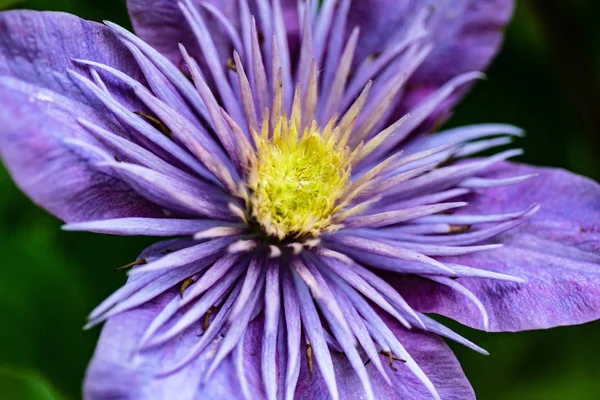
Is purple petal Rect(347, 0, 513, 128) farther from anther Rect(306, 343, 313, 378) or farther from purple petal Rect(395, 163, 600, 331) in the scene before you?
anther Rect(306, 343, 313, 378)

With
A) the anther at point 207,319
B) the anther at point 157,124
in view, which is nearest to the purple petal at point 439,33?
the anther at point 157,124

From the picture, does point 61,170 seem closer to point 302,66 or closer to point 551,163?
point 302,66

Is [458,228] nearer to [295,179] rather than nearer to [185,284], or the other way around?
[295,179]

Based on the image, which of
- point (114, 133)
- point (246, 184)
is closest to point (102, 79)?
point (114, 133)

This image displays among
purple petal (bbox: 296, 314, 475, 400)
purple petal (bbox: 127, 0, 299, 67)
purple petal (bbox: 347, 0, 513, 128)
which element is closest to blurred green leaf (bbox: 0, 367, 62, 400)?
purple petal (bbox: 296, 314, 475, 400)

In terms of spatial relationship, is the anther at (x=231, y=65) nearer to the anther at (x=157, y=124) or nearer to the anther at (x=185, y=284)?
the anther at (x=157, y=124)

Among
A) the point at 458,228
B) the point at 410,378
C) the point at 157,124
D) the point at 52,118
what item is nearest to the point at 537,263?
the point at 458,228

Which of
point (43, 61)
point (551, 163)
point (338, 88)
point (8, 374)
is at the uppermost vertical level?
point (43, 61)

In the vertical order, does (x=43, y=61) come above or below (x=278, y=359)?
above
